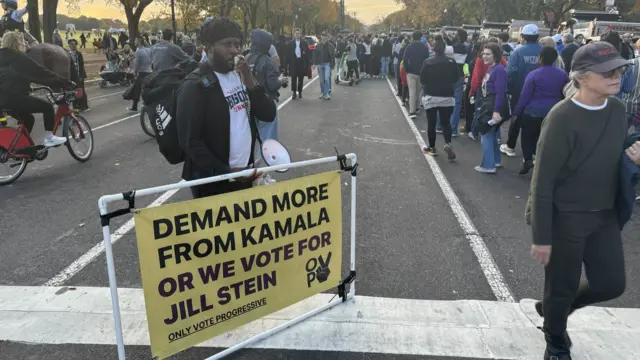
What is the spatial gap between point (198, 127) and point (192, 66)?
130 centimetres

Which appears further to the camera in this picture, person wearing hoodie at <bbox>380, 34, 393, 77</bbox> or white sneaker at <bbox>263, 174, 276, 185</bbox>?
person wearing hoodie at <bbox>380, 34, 393, 77</bbox>

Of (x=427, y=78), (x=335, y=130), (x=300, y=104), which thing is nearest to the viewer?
(x=427, y=78)

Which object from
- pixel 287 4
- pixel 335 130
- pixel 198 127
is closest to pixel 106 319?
pixel 198 127

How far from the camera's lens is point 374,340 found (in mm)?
3230

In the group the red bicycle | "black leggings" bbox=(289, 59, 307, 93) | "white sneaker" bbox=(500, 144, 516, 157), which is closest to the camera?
A: the red bicycle

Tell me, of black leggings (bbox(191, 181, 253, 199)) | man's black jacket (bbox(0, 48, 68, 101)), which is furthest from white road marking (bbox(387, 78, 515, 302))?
man's black jacket (bbox(0, 48, 68, 101))

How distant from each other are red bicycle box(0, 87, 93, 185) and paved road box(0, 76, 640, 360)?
19 centimetres

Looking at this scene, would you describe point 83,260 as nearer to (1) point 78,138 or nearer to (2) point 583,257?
(2) point 583,257

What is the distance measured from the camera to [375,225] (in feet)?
17.5

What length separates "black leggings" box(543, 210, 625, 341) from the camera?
2656 mm

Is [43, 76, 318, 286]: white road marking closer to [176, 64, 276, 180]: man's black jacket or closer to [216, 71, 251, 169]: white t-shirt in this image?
[176, 64, 276, 180]: man's black jacket

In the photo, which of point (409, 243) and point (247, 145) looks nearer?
point (247, 145)

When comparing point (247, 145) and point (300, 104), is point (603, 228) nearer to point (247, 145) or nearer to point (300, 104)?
point (247, 145)

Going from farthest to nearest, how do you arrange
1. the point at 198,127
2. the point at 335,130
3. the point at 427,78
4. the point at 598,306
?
the point at 335,130 < the point at 427,78 < the point at 598,306 < the point at 198,127
